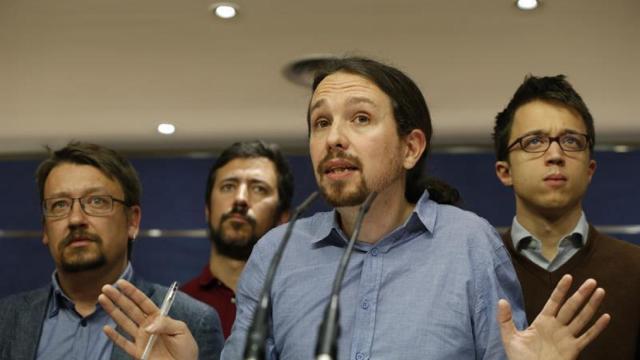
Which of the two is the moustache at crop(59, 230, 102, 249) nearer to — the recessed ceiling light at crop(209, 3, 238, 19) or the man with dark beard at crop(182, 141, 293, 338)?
the man with dark beard at crop(182, 141, 293, 338)

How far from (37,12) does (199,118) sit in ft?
3.12

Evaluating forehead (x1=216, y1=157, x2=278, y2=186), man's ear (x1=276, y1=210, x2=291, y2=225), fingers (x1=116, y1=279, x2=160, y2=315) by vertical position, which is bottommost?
fingers (x1=116, y1=279, x2=160, y2=315)

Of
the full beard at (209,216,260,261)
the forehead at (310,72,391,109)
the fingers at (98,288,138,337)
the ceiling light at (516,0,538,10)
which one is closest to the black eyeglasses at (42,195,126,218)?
the full beard at (209,216,260,261)

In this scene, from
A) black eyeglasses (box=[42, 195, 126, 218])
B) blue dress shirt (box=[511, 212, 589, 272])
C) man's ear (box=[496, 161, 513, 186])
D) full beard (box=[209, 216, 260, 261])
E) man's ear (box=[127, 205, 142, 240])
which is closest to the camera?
blue dress shirt (box=[511, 212, 589, 272])

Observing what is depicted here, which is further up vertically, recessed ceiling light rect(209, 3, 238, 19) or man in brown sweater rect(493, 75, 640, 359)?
recessed ceiling light rect(209, 3, 238, 19)

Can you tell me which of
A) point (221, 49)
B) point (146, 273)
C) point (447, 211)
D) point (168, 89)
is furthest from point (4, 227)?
point (447, 211)

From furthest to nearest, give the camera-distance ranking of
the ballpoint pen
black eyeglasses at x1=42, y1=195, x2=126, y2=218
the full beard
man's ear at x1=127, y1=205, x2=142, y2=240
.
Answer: the full beard → man's ear at x1=127, y1=205, x2=142, y2=240 → black eyeglasses at x1=42, y1=195, x2=126, y2=218 → the ballpoint pen

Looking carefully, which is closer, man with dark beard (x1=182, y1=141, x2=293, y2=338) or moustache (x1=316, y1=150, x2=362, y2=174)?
moustache (x1=316, y1=150, x2=362, y2=174)

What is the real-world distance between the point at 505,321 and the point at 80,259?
1501 millimetres

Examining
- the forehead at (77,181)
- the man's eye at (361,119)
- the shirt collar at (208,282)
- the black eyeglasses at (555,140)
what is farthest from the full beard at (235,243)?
the man's eye at (361,119)

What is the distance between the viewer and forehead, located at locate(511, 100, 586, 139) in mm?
2607

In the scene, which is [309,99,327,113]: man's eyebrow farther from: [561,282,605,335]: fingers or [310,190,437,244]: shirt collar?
[561,282,605,335]: fingers

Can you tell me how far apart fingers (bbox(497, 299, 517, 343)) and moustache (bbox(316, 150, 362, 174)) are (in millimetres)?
441

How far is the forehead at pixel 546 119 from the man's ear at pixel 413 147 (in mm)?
611
